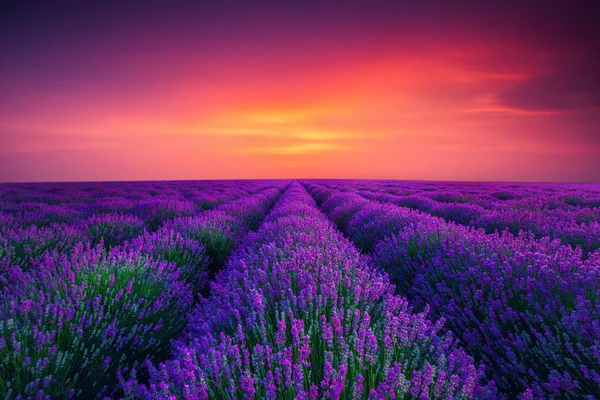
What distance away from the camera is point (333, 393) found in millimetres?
1270

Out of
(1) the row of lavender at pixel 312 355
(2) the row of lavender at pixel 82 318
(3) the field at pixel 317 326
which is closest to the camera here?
→ (1) the row of lavender at pixel 312 355

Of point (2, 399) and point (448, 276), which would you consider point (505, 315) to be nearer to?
point (448, 276)

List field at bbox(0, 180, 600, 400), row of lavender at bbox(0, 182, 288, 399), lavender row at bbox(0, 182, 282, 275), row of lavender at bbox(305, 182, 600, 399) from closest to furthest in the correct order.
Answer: field at bbox(0, 180, 600, 400) → row of lavender at bbox(305, 182, 600, 399) → row of lavender at bbox(0, 182, 288, 399) → lavender row at bbox(0, 182, 282, 275)

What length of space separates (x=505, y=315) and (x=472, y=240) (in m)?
1.49

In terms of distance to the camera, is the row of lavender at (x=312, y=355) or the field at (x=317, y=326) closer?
the row of lavender at (x=312, y=355)

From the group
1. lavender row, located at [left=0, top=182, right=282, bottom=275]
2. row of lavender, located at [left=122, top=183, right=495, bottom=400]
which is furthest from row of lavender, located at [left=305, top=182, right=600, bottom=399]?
lavender row, located at [left=0, top=182, right=282, bottom=275]

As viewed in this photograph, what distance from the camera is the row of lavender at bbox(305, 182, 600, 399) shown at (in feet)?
5.84

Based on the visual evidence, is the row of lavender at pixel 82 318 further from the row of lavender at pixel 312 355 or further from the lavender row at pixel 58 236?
the row of lavender at pixel 312 355

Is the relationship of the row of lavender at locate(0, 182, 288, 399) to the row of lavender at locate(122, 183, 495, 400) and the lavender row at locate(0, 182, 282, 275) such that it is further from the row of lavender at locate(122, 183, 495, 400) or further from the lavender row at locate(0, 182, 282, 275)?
the row of lavender at locate(122, 183, 495, 400)

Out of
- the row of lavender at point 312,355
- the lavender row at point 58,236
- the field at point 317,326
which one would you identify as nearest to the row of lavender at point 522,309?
the field at point 317,326

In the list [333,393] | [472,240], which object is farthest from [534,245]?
[333,393]

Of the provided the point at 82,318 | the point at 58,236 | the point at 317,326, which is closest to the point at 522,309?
the point at 317,326

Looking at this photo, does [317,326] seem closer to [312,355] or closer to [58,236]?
[312,355]

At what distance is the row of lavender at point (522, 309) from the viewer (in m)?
1.78
